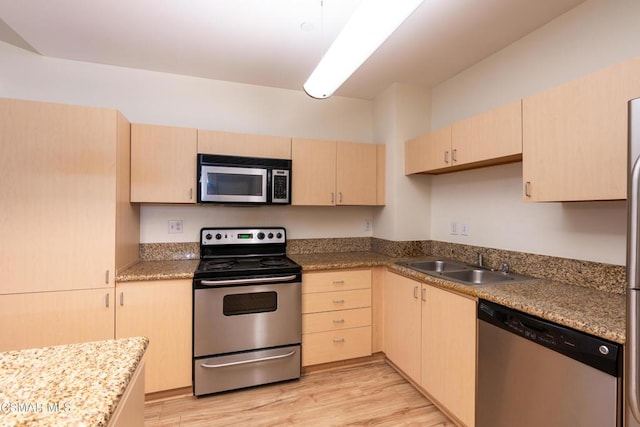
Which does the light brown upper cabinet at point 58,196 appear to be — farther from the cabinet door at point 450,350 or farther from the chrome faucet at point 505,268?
the chrome faucet at point 505,268

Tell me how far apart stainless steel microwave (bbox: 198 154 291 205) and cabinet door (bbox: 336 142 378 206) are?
20.1 inches

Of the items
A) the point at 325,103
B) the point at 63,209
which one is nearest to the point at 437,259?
the point at 325,103

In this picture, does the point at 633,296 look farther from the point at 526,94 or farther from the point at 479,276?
the point at 526,94

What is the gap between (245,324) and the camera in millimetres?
2164

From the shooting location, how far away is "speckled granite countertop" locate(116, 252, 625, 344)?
117cm

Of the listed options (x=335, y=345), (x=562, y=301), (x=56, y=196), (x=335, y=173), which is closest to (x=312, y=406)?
(x=335, y=345)

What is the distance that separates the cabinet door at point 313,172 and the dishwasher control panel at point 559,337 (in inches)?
60.5

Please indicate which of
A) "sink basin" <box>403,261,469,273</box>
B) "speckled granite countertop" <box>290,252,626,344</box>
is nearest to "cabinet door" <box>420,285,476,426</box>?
"speckled granite countertop" <box>290,252,626,344</box>

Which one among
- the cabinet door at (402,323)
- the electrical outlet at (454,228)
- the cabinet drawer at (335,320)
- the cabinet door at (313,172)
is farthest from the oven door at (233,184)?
the electrical outlet at (454,228)

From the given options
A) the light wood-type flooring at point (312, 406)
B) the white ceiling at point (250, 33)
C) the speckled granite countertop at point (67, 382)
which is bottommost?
the light wood-type flooring at point (312, 406)

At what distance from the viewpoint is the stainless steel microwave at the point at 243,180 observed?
231 centimetres

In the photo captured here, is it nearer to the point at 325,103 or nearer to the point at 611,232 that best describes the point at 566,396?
the point at 611,232

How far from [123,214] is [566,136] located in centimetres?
270

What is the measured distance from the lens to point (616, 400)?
1.06 meters
